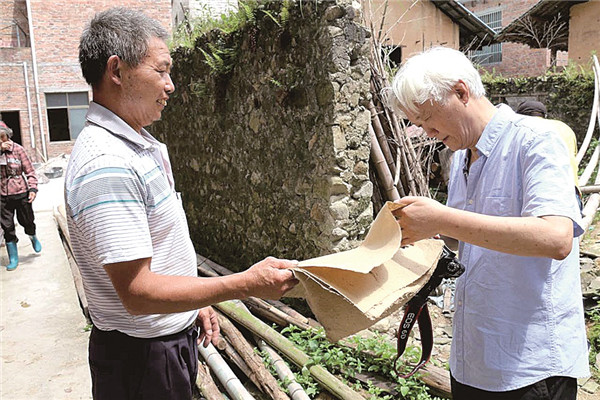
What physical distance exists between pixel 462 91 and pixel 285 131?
298 centimetres

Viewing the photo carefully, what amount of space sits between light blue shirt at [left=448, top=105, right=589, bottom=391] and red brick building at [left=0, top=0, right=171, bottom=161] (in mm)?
Result: 20997

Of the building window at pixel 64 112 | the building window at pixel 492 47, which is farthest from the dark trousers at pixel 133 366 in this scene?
the building window at pixel 492 47

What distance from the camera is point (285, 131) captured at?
451 cm

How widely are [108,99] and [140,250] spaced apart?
21.8 inches

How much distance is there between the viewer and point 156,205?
4.96ft

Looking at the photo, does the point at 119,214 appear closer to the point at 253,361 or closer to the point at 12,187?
the point at 253,361

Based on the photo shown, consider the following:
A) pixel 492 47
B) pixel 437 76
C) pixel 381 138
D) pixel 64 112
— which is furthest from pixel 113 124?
pixel 492 47

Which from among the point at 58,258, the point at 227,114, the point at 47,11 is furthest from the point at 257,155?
the point at 47,11

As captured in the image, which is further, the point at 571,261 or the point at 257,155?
the point at 257,155

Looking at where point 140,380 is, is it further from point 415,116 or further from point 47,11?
point 47,11

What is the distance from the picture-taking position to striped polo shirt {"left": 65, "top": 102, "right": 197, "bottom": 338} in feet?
4.42

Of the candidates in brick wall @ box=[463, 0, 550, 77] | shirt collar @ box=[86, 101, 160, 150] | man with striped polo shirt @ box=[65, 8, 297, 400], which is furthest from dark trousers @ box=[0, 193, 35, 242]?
brick wall @ box=[463, 0, 550, 77]

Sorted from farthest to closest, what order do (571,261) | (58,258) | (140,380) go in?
1. (58,258)
2. (140,380)
3. (571,261)

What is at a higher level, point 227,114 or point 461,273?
point 227,114
